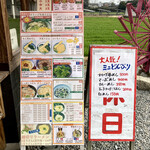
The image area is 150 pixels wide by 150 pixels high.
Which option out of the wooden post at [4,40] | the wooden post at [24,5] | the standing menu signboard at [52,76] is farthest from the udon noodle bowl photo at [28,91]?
the wooden post at [24,5]

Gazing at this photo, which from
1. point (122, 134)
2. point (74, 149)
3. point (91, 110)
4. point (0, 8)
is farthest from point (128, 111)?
point (0, 8)

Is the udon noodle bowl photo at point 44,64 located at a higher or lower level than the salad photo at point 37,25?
lower

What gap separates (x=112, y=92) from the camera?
206cm

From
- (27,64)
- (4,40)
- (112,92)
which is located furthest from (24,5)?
(112,92)

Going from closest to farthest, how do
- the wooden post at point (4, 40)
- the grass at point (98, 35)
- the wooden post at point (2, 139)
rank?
1. the wooden post at point (4, 40)
2. the wooden post at point (2, 139)
3. the grass at point (98, 35)

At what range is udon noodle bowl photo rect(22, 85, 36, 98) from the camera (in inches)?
78.0

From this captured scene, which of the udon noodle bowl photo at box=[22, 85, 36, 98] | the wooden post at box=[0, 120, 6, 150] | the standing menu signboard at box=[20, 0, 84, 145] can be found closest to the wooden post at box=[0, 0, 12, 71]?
the standing menu signboard at box=[20, 0, 84, 145]

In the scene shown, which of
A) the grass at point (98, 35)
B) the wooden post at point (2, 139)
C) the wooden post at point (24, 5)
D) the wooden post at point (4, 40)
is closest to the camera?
the wooden post at point (4, 40)

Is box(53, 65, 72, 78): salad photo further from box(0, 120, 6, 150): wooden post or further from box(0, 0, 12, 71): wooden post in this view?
box(0, 120, 6, 150): wooden post

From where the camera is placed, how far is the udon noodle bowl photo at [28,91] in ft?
6.50

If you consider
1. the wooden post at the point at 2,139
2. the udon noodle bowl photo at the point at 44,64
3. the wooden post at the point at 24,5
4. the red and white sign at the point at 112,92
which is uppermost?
the wooden post at the point at 24,5

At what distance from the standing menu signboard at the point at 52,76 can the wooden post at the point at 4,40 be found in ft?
0.59

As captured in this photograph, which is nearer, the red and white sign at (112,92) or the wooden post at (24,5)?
the red and white sign at (112,92)

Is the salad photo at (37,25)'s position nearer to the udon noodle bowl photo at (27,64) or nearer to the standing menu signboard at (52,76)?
the standing menu signboard at (52,76)
